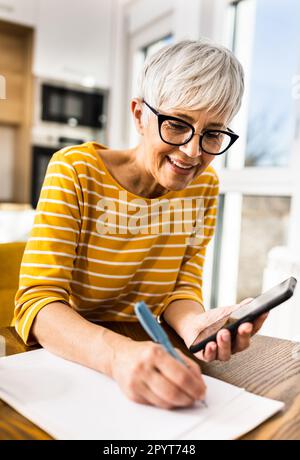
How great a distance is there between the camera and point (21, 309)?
0.81m

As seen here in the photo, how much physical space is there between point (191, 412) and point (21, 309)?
1.33 ft

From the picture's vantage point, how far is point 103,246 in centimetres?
99

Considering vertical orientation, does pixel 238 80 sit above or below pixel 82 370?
above

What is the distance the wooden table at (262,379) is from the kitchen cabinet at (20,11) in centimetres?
260

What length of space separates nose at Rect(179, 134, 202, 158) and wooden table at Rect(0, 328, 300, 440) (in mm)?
397

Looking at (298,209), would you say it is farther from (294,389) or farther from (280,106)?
(294,389)

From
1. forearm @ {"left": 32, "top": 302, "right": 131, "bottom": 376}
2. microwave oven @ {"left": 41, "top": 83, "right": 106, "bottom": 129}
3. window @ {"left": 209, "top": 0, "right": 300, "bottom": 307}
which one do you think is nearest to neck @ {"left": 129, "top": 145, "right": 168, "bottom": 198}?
forearm @ {"left": 32, "top": 302, "right": 131, "bottom": 376}

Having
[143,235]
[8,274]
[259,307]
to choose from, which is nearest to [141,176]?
[143,235]

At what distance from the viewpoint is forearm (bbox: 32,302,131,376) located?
2.11 ft

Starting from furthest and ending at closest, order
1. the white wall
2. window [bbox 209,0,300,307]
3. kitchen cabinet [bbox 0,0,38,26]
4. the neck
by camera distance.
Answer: the white wall
kitchen cabinet [bbox 0,0,38,26]
window [bbox 209,0,300,307]
the neck

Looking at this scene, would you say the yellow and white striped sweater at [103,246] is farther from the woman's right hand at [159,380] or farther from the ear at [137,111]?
the woman's right hand at [159,380]

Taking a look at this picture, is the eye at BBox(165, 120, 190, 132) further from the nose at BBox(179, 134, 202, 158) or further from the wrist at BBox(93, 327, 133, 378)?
the wrist at BBox(93, 327, 133, 378)

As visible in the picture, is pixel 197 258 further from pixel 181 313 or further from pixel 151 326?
pixel 151 326
